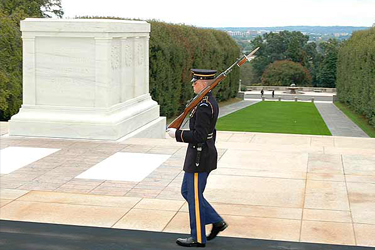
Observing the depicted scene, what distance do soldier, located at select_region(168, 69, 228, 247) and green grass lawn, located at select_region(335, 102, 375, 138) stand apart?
1796 cm

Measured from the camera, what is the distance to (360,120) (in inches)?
1094

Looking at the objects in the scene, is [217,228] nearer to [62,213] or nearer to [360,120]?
[62,213]

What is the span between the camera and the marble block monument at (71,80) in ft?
33.8

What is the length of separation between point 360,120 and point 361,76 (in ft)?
7.09

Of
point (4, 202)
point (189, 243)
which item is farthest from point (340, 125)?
point (189, 243)

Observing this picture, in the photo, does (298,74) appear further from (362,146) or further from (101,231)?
(101,231)

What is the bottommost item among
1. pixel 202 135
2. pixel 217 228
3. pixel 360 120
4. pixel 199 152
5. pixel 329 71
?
pixel 329 71

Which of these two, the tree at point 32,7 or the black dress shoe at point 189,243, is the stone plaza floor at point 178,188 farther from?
the tree at point 32,7

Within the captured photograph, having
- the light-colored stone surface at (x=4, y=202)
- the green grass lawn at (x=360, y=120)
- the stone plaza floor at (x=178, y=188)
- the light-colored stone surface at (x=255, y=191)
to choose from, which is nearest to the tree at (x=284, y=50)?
the green grass lawn at (x=360, y=120)

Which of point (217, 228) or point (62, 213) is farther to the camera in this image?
point (62, 213)

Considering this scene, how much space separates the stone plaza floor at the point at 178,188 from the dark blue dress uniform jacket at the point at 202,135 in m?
0.83

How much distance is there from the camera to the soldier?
5.06 metres

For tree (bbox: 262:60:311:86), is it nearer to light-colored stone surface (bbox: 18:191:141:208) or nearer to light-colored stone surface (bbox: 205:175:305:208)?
light-colored stone surface (bbox: 205:175:305:208)

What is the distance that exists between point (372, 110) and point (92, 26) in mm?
16684
